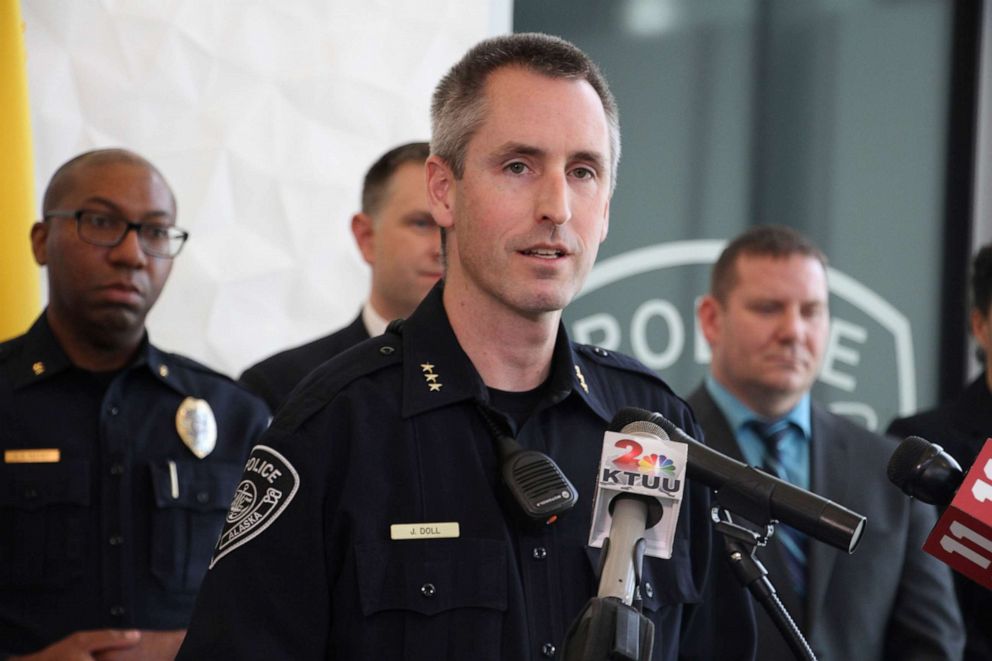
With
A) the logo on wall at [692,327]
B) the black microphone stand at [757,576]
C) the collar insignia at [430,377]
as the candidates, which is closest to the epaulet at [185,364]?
the collar insignia at [430,377]

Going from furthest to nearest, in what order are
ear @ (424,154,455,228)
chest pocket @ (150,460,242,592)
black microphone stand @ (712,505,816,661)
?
chest pocket @ (150,460,242,592) < ear @ (424,154,455,228) < black microphone stand @ (712,505,816,661)

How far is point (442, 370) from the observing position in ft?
6.08

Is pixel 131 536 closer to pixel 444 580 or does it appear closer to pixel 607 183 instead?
pixel 444 580

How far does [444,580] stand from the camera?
1.73 meters

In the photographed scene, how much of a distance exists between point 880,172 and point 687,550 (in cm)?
376

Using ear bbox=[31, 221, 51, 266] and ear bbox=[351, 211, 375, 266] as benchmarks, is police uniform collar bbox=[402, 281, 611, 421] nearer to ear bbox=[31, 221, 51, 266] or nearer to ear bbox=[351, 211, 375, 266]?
ear bbox=[31, 221, 51, 266]

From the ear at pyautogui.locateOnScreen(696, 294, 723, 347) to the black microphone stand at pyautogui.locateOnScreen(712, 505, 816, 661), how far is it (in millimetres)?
2004

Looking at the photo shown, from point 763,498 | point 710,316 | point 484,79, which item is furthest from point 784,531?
point 763,498

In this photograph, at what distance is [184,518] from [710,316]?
61.5 inches

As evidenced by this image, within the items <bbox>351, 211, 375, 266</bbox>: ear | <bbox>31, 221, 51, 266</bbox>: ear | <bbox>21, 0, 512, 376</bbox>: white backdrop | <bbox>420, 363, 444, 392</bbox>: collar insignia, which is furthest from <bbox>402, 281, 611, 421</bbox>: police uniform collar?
<bbox>21, 0, 512, 376</bbox>: white backdrop

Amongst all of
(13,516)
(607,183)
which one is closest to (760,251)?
(607,183)

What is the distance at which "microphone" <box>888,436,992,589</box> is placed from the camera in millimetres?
1520

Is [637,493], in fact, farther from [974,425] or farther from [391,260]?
[974,425]

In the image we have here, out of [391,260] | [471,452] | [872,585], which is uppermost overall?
[391,260]
